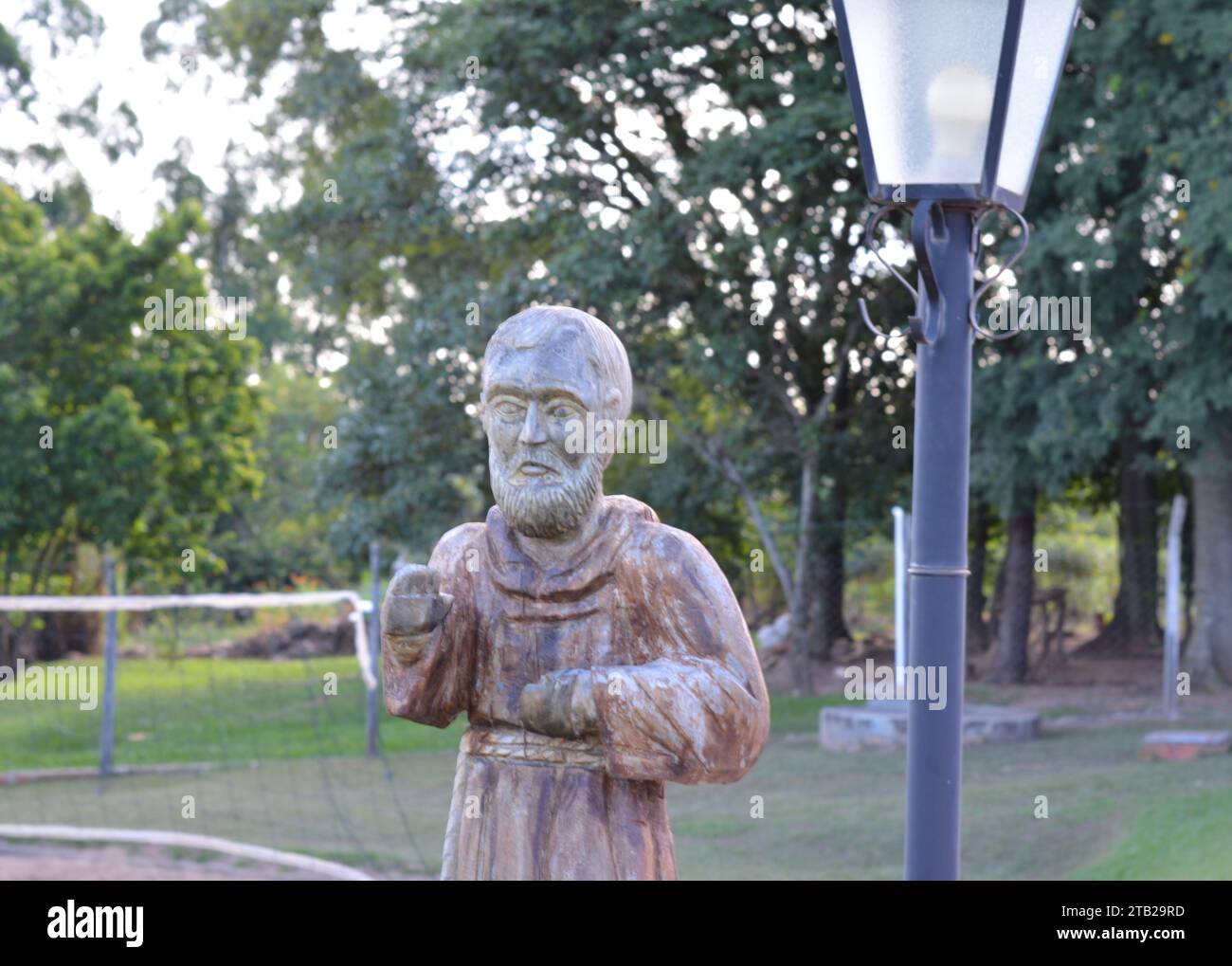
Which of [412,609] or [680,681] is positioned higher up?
[412,609]

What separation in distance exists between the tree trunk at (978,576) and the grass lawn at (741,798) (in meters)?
3.30

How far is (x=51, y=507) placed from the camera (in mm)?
16422

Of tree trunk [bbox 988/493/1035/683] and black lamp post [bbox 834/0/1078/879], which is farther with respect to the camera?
tree trunk [bbox 988/493/1035/683]

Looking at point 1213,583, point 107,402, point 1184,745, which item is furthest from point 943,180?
point 107,402

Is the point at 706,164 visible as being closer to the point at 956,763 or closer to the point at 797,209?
the point at 797,209

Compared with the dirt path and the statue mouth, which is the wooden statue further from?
the dirt path

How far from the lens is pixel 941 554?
11.6ft

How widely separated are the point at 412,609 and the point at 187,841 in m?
7.97

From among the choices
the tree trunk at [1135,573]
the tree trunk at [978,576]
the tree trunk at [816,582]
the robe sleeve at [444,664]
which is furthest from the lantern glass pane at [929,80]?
the tree trunk at [978,576]

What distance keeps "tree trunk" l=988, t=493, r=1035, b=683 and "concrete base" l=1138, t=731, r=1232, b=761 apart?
511 cm

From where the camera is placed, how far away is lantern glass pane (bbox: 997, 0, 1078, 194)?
12.2ft

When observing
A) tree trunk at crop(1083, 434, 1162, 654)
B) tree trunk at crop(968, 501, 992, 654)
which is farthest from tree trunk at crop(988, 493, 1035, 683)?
tree trunk at crop(1083, 434, 1162, 654)

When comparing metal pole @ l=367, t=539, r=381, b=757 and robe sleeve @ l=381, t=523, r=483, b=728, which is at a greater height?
robe sleeve @ l=381, t=523, r=483, b=728

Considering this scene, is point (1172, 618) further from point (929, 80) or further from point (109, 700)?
point (929, 80)
